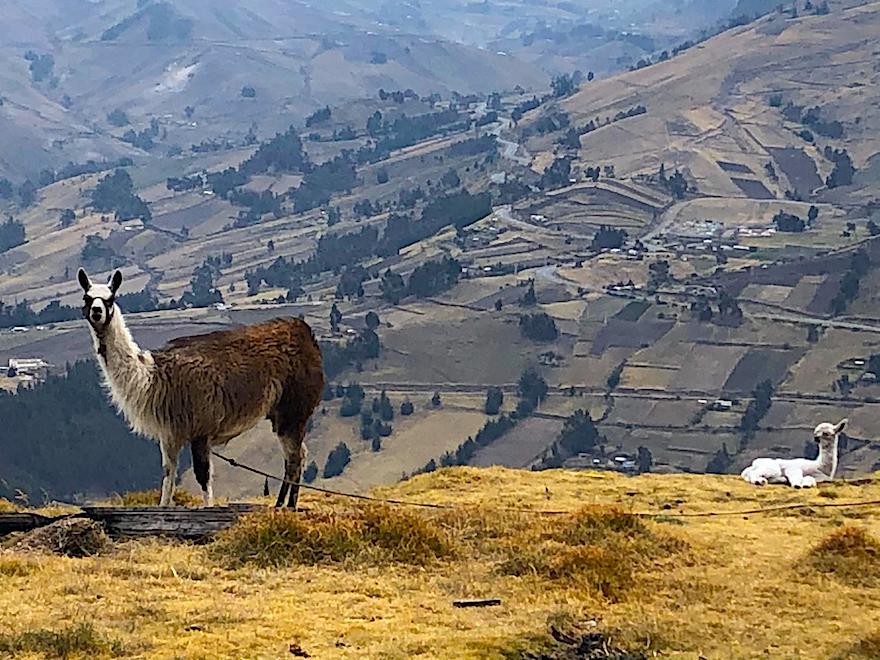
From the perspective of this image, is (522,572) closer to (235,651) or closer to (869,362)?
(235,651)

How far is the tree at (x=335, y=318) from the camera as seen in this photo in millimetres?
98562

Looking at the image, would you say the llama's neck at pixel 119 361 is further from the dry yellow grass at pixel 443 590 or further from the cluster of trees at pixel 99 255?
the cluster of trees at pixel 99 255

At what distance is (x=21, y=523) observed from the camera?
11.6 metres

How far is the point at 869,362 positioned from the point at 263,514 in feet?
250

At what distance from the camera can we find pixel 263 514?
1102cm

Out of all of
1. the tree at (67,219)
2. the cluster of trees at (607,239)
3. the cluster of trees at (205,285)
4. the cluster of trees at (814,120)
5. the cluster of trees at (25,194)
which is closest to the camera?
the cluster of trees at (607,239)

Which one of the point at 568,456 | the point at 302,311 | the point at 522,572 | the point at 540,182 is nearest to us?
the point at 522,572

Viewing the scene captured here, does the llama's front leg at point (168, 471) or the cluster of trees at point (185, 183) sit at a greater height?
the cluster of trees at point (185, 183)

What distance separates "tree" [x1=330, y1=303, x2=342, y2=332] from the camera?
9856 cm

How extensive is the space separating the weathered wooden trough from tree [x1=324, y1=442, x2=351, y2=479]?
5836 cm

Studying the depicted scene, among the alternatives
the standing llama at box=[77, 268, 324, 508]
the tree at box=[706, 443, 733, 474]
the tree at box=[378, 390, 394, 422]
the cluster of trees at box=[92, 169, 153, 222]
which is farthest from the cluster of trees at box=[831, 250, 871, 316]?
the cluster of trees at box=[92, 169, 153, 222]

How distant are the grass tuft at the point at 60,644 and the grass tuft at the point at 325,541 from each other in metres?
2.56

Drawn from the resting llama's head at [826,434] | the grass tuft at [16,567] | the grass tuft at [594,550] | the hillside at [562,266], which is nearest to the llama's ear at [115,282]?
the grass tuft at [16,567]

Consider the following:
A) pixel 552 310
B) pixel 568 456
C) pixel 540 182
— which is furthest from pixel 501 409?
pixel 540 182
